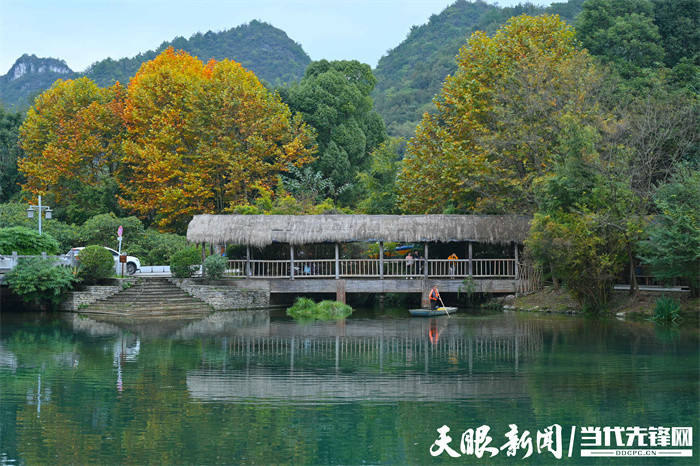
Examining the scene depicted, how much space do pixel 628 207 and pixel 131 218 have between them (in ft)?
70.5

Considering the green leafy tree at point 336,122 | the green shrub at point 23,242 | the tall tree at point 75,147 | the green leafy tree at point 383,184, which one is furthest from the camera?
the green leafy tree at point 336,122

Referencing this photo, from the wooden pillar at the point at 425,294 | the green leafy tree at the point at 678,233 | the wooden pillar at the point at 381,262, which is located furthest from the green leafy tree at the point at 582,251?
the wooden pillar at the point at 381,262

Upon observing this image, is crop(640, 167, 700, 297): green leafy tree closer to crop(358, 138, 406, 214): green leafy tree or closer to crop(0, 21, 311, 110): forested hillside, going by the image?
crop(358, 138, 406, 214): green leafy tree

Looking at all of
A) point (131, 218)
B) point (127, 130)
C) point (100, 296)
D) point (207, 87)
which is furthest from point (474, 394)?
point (127, 130)

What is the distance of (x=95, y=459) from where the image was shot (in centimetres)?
926

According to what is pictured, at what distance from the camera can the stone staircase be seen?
26.3 m

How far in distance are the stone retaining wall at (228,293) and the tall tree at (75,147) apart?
13346 millimetres

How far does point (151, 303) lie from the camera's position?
87.5 ft

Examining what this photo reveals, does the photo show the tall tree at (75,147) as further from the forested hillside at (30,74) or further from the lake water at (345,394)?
the forested hillside at (30,74)

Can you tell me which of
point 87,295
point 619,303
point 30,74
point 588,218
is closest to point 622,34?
point 588,218

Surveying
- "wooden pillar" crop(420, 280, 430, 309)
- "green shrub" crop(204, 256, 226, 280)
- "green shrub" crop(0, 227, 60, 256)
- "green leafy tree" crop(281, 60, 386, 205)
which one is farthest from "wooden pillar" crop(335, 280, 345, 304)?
"green leafy tree" crop(281, 60, 386, 205)

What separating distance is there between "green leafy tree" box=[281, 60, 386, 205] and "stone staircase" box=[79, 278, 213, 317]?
50.6ft

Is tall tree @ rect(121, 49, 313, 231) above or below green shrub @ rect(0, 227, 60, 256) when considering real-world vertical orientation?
above

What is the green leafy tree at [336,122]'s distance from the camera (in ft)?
138
